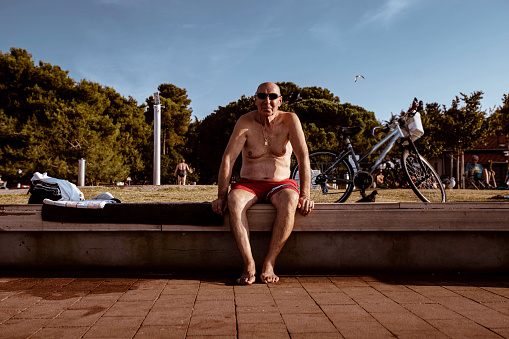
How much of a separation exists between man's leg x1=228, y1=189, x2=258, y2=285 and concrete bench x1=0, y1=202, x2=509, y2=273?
12 cm

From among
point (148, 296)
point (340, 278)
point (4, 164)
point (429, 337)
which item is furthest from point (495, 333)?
point (4, 164)

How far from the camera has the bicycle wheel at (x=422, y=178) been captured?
5.38 m

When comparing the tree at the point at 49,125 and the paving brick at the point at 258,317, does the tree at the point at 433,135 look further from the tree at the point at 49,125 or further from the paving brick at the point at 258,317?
the paving brick at the point at 258,317

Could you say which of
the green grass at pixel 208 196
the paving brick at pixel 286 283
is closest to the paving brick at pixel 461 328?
the paving brick at pixel 286 283

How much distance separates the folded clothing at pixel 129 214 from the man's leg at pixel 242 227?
274 mm

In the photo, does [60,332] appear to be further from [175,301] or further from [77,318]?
[175,301]

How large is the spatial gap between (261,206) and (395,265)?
1.33 metres

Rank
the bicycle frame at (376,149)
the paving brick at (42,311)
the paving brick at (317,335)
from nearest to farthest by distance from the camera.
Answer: the paving brick at (317,335), the paving brick at (42,311), the bicycle frame at (376,149)

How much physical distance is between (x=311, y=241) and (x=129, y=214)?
64.8 inches

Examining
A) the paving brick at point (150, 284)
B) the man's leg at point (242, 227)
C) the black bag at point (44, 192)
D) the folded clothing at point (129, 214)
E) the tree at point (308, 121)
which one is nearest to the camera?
the paving brick at point (150, 284)

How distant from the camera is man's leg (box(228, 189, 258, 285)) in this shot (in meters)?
3.32

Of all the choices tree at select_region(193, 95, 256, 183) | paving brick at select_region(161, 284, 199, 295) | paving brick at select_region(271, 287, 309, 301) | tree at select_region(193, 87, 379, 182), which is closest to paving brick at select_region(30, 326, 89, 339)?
paving brick at select_region(161, 284, 199, 295)

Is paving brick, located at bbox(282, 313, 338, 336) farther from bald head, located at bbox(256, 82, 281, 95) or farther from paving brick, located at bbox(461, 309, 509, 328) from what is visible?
bald head, located at bbox(256, 82, 281, 95)

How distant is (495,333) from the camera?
2.13 meters
